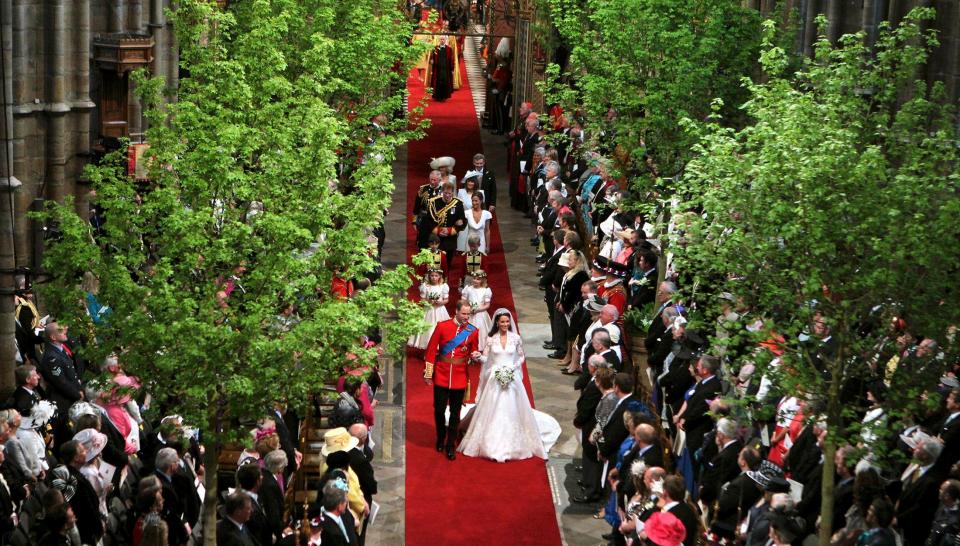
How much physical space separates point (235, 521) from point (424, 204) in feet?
48.7

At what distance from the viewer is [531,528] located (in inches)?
778

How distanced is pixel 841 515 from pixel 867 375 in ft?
5.56

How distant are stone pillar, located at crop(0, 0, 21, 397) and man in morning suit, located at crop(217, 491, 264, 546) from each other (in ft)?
15.8

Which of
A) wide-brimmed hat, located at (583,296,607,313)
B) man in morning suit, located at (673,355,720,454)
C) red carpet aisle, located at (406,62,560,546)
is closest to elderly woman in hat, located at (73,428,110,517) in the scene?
red carpet aisle, located at (406,62,560,546)

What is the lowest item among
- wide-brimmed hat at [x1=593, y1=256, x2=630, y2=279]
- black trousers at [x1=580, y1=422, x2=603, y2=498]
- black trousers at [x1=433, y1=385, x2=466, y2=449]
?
black trousers at [x1=580, y1=422, x2=603, y2=498]

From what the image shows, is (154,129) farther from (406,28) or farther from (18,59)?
(406,28)

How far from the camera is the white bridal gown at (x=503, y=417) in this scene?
21.8 metres

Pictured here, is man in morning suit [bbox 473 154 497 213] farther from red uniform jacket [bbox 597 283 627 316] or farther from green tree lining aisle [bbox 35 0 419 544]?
green tree lining aisle [bbox 35 0 419 544]

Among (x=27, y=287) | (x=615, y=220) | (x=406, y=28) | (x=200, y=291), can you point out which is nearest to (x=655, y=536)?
(x=200, y=291)

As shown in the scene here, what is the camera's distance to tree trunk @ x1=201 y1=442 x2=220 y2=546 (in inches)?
601

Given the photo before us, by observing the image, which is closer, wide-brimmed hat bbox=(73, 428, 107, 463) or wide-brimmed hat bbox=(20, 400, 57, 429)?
wide-brimmed hat bbox=(73, 428, 107, 463)

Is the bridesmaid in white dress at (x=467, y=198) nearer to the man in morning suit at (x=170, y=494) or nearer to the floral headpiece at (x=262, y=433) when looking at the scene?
the floral headpiece at (x=262, y=433)

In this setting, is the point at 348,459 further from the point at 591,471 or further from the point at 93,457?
the point at 591,471

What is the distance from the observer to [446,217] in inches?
1147
